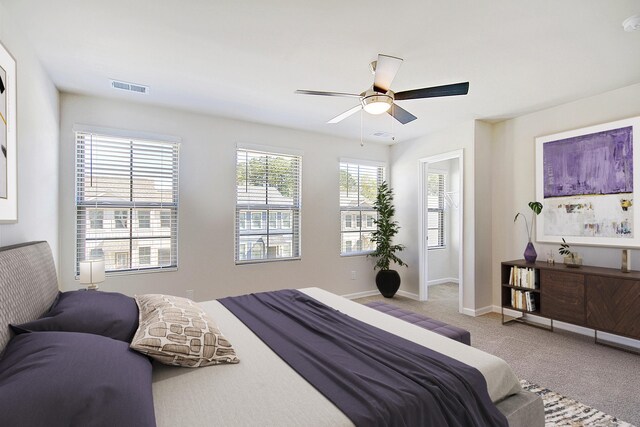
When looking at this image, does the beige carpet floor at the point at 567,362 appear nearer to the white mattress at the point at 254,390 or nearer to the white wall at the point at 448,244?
the white mattress at the point at 254,390

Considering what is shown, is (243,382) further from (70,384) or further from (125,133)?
(125,133)

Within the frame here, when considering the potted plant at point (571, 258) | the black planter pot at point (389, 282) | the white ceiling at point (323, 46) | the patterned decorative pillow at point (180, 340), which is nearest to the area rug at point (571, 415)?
the potted plant at point (571, 258)

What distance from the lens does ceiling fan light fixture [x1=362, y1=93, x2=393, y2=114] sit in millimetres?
2475

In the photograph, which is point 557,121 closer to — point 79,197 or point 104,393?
point 104,393

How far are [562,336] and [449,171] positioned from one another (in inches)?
150

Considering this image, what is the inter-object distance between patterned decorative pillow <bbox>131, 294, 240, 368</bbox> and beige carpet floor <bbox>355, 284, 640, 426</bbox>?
260 centimetres

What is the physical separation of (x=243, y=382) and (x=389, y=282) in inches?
161

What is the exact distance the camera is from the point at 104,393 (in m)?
1.00

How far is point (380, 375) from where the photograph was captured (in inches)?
56.6

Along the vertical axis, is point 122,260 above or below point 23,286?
below

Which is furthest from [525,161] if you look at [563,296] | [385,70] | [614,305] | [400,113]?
[385,70]

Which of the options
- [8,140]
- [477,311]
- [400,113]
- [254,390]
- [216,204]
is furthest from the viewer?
[477,311]

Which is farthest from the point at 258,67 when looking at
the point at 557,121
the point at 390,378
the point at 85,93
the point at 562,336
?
the point at 562,336

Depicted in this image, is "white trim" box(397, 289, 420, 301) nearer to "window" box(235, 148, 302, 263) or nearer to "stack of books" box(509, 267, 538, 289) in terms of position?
"stack of books" box(509, 267, 538, 289)
